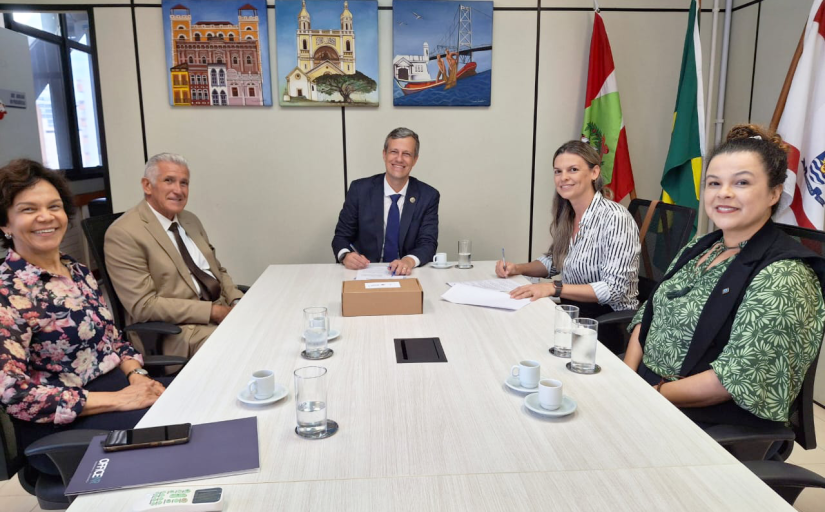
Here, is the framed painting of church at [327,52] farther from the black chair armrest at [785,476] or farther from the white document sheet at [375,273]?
the black chair armrest at [785,476]

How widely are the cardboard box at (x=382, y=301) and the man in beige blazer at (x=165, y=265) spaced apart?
0.73 m

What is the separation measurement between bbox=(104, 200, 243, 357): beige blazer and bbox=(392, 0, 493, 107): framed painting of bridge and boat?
6.00ft

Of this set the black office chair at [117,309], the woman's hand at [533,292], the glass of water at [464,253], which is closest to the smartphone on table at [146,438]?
the black office chair at [117,309]

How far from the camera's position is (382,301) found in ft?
6.52

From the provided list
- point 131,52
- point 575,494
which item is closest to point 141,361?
point 575,494

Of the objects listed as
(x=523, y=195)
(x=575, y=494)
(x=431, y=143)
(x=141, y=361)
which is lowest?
(x=141, y=361)

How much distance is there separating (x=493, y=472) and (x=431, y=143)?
2930mm

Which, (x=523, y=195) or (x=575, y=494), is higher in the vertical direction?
(x=523, y=195)

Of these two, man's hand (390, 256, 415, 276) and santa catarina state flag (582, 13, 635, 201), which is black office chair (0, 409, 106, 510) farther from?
santa catarina state flag (582, 13, 635, 201)

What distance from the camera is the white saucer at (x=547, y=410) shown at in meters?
1.21

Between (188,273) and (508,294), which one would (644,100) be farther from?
(188,273)

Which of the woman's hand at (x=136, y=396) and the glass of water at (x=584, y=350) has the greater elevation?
the glass of water at (x=584, y=350)

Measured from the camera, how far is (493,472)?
40.1 inches

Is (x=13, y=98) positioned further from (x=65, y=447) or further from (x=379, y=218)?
(x=65, y=447)
